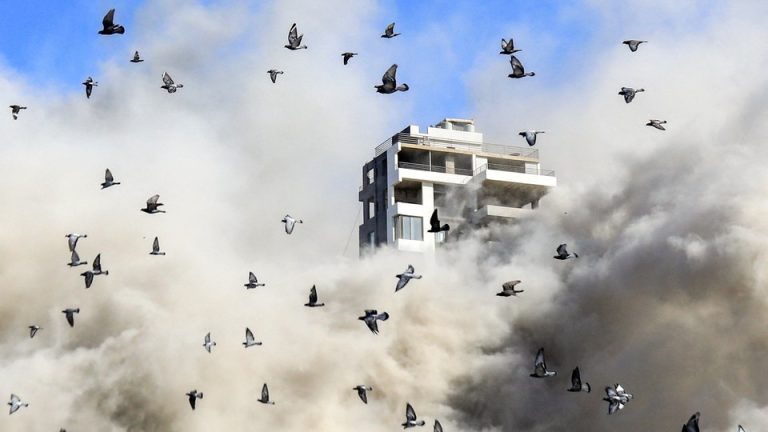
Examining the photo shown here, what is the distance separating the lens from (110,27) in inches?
1875

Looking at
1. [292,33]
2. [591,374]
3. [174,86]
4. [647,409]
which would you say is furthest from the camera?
[591,374]

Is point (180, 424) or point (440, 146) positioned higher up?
Result: point (440, 146)

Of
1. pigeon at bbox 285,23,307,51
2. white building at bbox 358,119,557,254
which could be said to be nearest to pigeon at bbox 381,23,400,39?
pigeon at bbox 285,23,307,51

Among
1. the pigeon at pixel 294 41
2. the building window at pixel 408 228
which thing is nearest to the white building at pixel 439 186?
the building window at pixel 408 228

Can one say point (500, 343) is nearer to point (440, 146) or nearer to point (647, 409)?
point (647, 409)

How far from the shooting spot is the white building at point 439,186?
117 meters

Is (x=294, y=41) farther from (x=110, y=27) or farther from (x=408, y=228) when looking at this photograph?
(x=408, y=228)

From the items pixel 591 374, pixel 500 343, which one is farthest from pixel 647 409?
pixel 500 343

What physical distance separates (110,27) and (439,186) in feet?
240

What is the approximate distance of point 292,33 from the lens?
160 ft

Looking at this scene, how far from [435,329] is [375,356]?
459cm

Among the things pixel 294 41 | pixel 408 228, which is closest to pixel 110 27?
pixel 294 41

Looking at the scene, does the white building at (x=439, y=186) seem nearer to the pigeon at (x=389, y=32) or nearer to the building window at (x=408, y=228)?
the building window at (x=408, y=228)

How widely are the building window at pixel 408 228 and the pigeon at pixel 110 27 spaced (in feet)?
228
